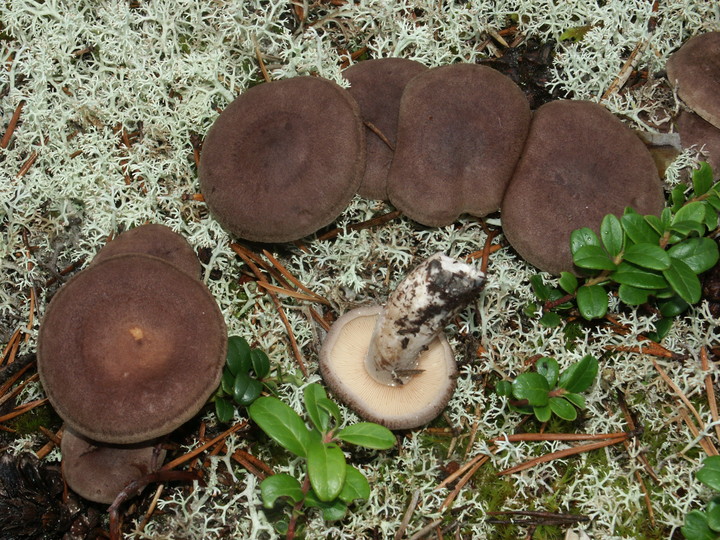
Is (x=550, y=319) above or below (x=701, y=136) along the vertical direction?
below

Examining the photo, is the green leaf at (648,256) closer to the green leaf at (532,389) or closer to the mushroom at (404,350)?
the green leaf at (532,389)

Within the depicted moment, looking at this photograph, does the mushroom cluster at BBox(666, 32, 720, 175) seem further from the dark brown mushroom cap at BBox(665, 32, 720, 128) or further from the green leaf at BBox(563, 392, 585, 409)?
the green leaf at BBox(563, 392, 585, 409)

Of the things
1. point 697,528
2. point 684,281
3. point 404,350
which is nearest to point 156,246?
point 404,350

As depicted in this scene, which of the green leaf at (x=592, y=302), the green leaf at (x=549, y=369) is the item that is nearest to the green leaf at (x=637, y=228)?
the green leaf at (x=592, y=302)

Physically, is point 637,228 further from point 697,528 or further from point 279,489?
point 279,489

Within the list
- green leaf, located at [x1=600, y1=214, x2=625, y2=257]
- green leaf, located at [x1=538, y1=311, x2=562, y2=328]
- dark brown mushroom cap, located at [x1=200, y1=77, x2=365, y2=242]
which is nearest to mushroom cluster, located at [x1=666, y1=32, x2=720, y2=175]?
green leaf, located at [x1=600, y1=214, x2=625, y2=257]

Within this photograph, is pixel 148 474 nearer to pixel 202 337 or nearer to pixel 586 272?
pixel 202 337

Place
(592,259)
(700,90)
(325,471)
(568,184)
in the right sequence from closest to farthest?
(325,471), (592,259), (568,184), (700,90)

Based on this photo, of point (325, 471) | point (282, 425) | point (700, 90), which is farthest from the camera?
point (700, 90)
